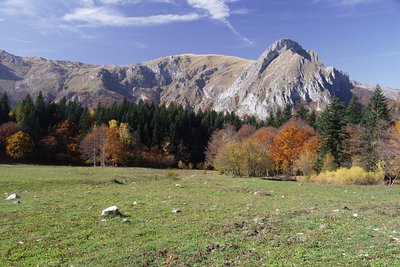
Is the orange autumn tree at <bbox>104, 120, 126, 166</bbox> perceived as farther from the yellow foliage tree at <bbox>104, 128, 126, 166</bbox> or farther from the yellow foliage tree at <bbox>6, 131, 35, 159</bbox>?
the yellow foliage tree at <bbox>6, 131, 35, 159</bbox>

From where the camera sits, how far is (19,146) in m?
93.4

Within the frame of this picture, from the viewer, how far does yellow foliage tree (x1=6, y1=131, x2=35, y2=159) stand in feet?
304

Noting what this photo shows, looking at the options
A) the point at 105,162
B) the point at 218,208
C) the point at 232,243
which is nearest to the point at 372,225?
the point at 232,243

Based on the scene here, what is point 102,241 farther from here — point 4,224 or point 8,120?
point 8,120

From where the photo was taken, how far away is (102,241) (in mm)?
14758

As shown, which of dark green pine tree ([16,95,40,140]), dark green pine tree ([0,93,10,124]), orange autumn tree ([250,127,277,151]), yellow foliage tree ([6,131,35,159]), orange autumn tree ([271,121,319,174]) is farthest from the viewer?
dark green pine tree ([0,93,10,124])

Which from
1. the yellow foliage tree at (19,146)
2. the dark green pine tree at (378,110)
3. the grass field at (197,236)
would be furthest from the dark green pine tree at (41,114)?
the dark green pine tree at (378,110)

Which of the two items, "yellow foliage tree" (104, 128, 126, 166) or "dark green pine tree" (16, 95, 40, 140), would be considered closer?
"yellow foliage tree" (104, 128, 126, 166)

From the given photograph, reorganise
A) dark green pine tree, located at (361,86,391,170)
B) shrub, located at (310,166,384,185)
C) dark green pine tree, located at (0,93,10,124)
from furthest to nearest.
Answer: dark green pine tree, located at (0,93,10,124)
dark green pine tree, located at (361,86,391,170)
shrub, located at (310,166,384,185)

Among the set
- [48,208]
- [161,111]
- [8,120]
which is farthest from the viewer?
[161,111]

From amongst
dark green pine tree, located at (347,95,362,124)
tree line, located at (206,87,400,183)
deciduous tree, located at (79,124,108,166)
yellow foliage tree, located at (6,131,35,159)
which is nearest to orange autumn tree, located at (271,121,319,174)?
tree line, located at (206,87,400,183)

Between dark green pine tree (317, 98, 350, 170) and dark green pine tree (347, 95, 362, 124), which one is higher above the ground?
dark green pine tree (347, 95, 362, 124)

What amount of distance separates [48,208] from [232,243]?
48.0 feet

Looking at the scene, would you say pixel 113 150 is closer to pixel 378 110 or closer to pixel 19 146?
pixel 19 146
